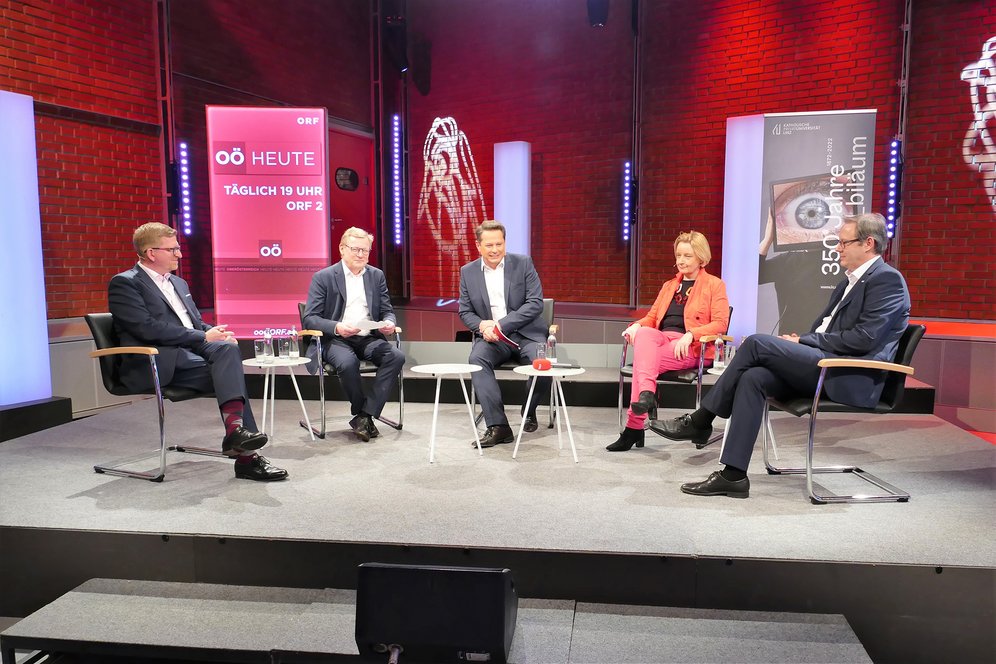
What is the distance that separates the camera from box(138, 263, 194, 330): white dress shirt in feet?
11.1

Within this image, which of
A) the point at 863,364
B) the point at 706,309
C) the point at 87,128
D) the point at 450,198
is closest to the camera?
the point at 863,364

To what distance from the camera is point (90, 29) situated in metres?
5.18

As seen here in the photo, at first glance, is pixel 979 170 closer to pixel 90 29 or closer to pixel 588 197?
pixel 588 197

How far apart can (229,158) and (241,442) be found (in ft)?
11.2

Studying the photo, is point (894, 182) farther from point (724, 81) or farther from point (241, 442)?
point (241, 442)

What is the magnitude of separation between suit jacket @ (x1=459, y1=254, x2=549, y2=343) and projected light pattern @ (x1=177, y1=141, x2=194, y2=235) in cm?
295

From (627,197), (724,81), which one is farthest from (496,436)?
(724,81)

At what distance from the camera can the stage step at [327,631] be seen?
6.62 feet

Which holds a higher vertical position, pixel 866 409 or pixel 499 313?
pixel 499 313

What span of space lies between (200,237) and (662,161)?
4.24 meters

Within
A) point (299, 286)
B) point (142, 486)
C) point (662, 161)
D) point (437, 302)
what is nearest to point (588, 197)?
point (662, 161)

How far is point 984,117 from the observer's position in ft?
17.2

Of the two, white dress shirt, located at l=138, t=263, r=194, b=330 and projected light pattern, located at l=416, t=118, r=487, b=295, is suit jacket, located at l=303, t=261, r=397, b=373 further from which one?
projected light pattern, located at l=416, t=118, r=487, b=295

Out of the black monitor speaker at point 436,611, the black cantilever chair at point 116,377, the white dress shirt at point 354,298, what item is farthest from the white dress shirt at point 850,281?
the black cantilever chair at point 116,377
